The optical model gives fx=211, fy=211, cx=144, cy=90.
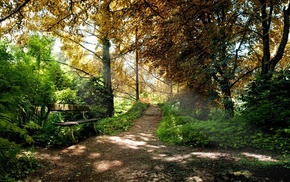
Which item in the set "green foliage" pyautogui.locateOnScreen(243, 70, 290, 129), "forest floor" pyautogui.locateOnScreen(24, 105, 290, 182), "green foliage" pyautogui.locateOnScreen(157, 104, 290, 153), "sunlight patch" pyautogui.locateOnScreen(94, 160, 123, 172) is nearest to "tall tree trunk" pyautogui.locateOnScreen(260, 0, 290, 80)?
"green foliage" pyautogui.locateOnScreen(243, 70, 290, 129)

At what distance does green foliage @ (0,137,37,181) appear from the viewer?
2.57 m

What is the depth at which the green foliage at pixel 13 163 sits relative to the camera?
257 centimetres

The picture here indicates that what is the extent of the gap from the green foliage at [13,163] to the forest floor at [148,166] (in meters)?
0.18

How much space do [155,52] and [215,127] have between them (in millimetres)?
4608

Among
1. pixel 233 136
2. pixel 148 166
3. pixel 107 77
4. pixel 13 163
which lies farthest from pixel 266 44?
pixel 107 77

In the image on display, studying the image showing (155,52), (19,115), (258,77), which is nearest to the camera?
(19,115)

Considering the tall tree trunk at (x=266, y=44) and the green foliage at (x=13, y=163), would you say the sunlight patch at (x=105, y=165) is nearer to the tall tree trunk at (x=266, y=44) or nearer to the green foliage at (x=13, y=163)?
the green foliage at (x=13, y=163)

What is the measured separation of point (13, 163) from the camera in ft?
11.0

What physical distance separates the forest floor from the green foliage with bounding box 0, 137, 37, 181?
18 cm

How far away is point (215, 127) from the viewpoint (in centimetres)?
621

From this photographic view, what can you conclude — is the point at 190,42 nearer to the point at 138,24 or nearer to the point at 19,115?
the point at 138,24

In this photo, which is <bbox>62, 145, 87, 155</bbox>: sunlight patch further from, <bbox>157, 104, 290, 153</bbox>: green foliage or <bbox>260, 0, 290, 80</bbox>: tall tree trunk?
<bbox>260, 0, 290, 80</bbox>: tall tree trunk

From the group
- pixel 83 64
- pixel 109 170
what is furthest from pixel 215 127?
pixel 83 64

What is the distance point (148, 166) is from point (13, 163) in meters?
2.31
